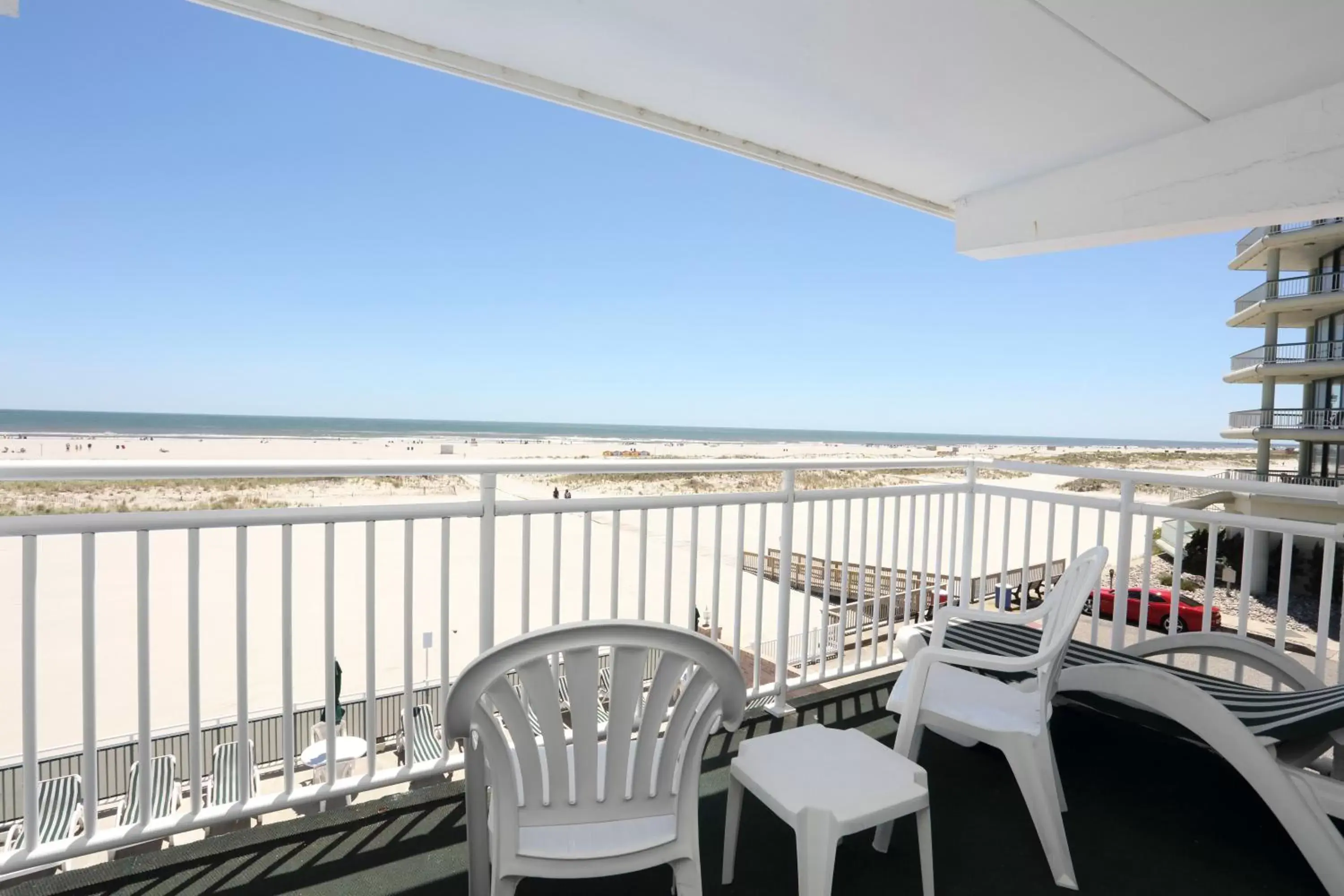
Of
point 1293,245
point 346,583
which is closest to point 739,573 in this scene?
point 346,583

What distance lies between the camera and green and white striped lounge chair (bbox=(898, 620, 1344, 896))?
1660 millimetres

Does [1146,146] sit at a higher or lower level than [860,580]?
higher

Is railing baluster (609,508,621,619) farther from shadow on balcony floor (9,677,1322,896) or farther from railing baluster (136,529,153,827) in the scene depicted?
railing baluster (136,529,153,827)

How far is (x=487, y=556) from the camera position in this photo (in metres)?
2.11

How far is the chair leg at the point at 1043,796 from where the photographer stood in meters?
1.75

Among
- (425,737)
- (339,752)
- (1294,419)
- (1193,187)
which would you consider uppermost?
(1193,187)

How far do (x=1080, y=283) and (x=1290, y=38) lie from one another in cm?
Result: 4972

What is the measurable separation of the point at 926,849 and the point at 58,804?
546cm

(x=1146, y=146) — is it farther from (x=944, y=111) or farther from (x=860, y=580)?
(x=860, y=580)

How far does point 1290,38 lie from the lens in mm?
1905

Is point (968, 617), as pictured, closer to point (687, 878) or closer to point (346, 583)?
point (687, 878)

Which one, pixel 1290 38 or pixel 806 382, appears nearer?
pixel 1290 38

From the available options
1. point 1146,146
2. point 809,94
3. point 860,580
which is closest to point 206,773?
point 860,580

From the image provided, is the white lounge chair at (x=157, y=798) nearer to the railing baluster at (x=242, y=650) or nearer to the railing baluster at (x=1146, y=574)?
the railing baluster at (x=242, y=650)
